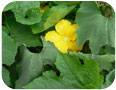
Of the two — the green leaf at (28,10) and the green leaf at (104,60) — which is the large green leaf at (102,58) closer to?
the green leaf at (104,60)

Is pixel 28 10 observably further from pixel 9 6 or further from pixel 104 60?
pixel 104 60

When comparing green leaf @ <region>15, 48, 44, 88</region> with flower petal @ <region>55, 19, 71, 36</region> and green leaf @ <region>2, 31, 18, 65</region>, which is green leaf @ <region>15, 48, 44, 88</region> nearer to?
green leaf @ <region>2, 31, 18, 65</region>

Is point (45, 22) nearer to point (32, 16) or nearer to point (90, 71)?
point (32, 16)

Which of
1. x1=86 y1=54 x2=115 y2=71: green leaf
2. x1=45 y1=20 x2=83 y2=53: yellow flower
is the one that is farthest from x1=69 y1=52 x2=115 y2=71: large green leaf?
x1=45 y1=20 x2=83 y2=53: yellow flower

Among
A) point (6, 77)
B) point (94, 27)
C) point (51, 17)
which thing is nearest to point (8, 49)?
point (6, 77)

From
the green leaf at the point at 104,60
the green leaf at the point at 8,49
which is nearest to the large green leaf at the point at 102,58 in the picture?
the green leaf at the point at 104,60

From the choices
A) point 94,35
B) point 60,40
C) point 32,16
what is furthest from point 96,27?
point 32,16

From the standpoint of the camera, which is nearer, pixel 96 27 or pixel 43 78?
pixel 43 78
